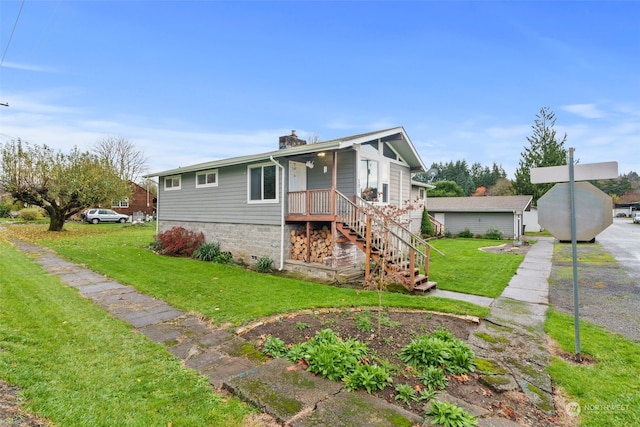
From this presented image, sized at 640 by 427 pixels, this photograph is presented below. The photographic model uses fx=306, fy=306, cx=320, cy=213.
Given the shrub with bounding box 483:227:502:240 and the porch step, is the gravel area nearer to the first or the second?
the porch step

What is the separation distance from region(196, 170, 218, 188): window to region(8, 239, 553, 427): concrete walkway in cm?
587

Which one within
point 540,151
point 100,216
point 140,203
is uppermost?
point 540,151

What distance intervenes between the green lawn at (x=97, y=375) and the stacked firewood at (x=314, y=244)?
5.76m

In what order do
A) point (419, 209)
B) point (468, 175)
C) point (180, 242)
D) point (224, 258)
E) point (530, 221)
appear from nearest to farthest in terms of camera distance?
1. point (224, 258)
2. point (180, 242)
3. point (419, 209)
4. point (530, 221)
5. point (468, 175)

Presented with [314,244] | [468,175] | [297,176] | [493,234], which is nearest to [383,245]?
[314,244]

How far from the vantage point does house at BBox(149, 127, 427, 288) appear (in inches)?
364

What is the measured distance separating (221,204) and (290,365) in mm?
9760

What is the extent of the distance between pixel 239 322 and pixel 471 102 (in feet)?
58.2

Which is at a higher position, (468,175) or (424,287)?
(468,175)

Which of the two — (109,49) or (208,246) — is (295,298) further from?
(109,49)

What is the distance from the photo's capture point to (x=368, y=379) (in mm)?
3270

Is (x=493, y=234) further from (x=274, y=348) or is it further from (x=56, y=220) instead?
(x=56, y=220)

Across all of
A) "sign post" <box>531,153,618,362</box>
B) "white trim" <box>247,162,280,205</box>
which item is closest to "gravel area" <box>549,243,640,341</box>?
→ "sign post" <box>531,153,618,362</box>

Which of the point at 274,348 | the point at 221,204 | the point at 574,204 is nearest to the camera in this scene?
the point at 574,204
